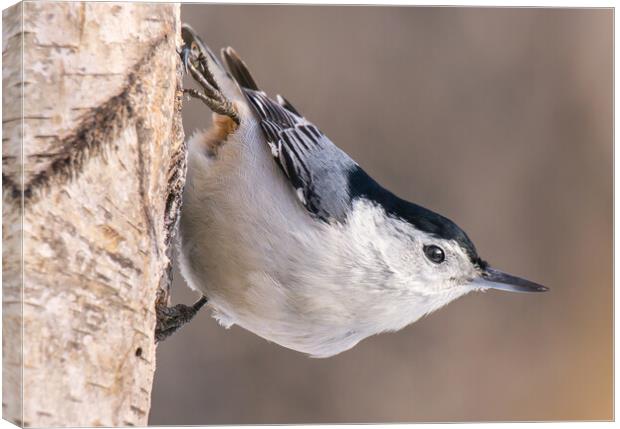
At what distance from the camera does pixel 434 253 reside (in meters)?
2.18

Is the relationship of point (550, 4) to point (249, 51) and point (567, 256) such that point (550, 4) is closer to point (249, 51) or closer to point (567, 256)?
point (567, 256)

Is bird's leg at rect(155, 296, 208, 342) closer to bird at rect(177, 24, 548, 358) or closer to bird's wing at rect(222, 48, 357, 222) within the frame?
bird at rect(177, 24, 548, 358)

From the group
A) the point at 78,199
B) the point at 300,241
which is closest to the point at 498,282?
the point at 300,241

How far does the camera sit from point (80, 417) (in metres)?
1.81

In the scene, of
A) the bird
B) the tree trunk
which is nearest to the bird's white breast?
the bird

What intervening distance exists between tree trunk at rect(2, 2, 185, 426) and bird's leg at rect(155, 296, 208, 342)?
0.25 m

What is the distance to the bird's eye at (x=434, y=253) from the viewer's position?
2180 mm

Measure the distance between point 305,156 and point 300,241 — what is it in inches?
10.0

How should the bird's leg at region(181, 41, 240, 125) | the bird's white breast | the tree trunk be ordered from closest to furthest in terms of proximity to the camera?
the tree trunk
the bird's white breast
the bird's leg at region(181, 41, 240, 125)

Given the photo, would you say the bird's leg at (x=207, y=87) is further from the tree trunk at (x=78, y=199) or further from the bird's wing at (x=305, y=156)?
the tree trunk at (x=78, y=199)

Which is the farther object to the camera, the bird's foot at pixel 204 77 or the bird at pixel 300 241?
the bird's foot at pixel 204 77

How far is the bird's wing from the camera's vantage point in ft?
6.95

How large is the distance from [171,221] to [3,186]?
1.30 feet

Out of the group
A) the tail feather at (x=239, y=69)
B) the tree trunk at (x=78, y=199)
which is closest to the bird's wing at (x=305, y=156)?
the tail feather at (x=239, y=69)
